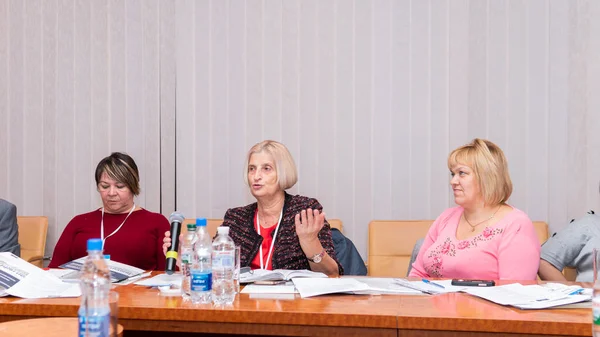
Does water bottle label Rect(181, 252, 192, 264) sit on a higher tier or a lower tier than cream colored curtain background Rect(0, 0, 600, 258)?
lower

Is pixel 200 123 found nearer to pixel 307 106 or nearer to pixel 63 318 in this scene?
pixel 307 106

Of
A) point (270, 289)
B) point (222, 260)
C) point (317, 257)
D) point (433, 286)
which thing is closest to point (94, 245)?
point (222, 260)

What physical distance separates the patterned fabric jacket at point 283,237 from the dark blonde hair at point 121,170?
2.08 ft

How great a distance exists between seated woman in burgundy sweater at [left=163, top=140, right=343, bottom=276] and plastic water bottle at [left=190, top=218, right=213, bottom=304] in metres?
0.63

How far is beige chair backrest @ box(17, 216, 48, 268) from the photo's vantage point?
402cm

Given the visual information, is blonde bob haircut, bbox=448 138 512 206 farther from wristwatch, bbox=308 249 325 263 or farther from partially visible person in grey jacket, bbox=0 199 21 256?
partially visible person in grey jacket, bbox=0 199 21 256

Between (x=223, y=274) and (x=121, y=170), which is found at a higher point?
(x=121, y=170)

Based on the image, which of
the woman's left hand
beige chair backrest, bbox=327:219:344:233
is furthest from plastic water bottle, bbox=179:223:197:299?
beige chair backrest, bbox=327:219:344:233

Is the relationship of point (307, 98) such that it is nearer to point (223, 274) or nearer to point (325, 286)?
point (325, 286)

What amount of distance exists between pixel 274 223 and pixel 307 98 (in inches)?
48.5

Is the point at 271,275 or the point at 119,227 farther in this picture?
the point at 119,227

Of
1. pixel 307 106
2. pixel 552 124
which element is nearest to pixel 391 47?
pixel 307 106

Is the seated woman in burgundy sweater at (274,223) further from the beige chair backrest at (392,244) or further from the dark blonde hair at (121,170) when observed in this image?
the beige chair backrest at (392,244)

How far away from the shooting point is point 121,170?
3.32 meters
